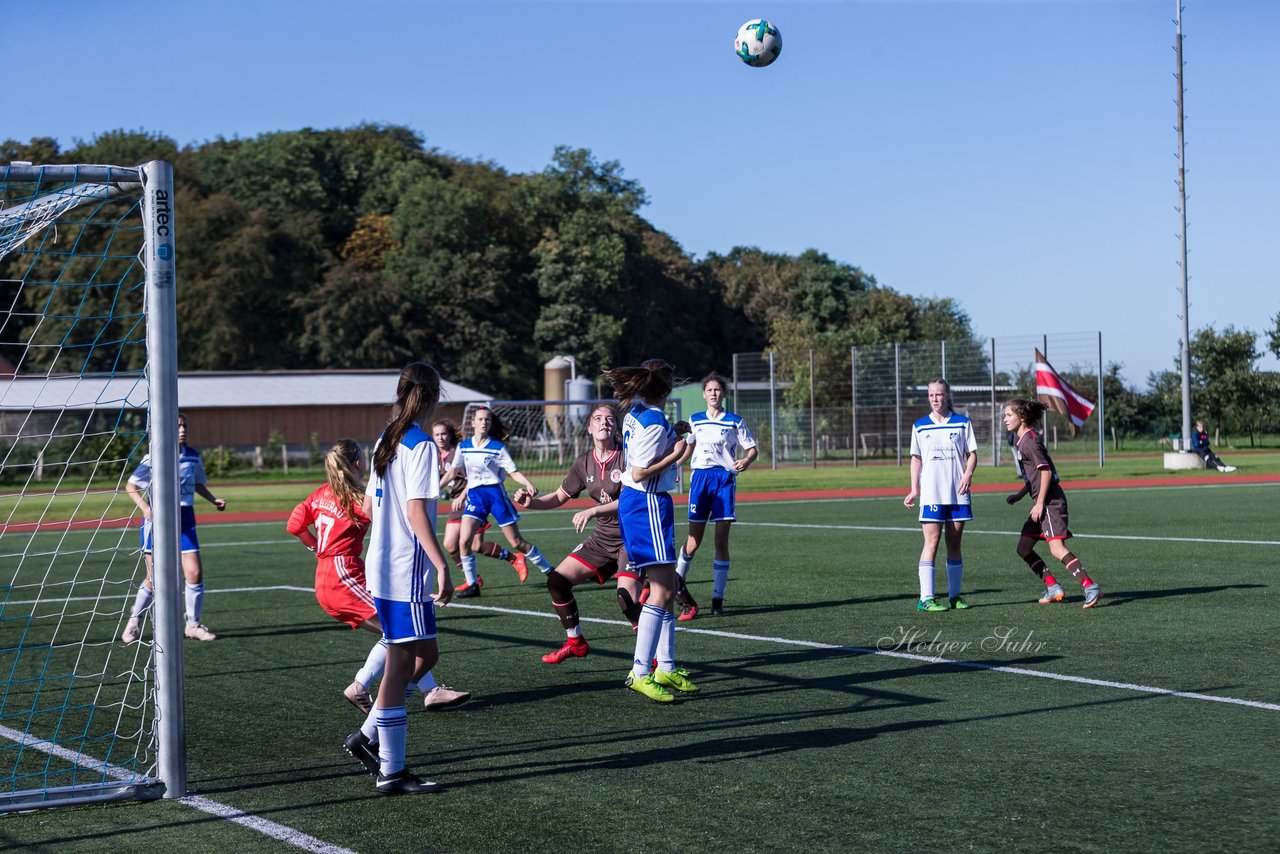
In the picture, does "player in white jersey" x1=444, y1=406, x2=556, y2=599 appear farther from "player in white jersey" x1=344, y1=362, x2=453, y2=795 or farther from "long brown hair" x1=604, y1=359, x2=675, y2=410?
"player in white jersey" x1=344, y1=362, x2=453, y2=795

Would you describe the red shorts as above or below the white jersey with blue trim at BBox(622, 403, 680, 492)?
below

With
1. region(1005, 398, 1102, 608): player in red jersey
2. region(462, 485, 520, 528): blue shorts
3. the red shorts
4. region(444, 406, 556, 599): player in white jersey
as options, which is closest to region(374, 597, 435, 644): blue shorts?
the red shorts

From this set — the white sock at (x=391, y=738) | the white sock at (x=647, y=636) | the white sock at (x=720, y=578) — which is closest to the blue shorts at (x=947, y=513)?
the white sock at (x=720, y=578)

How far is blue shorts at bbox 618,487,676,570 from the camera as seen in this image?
8.18 metres

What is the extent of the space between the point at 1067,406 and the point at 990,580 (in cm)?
1774

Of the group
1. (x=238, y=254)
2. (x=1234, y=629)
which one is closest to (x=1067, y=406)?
(x=1234, y=629)

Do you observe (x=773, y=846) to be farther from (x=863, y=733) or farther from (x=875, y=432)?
(x=875, y=432)

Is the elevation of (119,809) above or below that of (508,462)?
below

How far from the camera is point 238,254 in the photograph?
66.3 metres

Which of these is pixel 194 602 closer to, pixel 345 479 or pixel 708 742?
Result: pixel 345 479

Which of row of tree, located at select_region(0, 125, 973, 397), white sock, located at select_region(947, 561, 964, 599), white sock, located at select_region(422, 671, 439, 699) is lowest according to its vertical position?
white sock, located at select_region(422, 671, 439, 699)

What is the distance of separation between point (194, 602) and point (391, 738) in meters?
6.28

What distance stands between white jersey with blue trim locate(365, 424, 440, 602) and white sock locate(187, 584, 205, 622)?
611 centimetres

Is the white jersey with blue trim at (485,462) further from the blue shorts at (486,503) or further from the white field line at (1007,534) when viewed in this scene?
the white field line at (1007,534)
